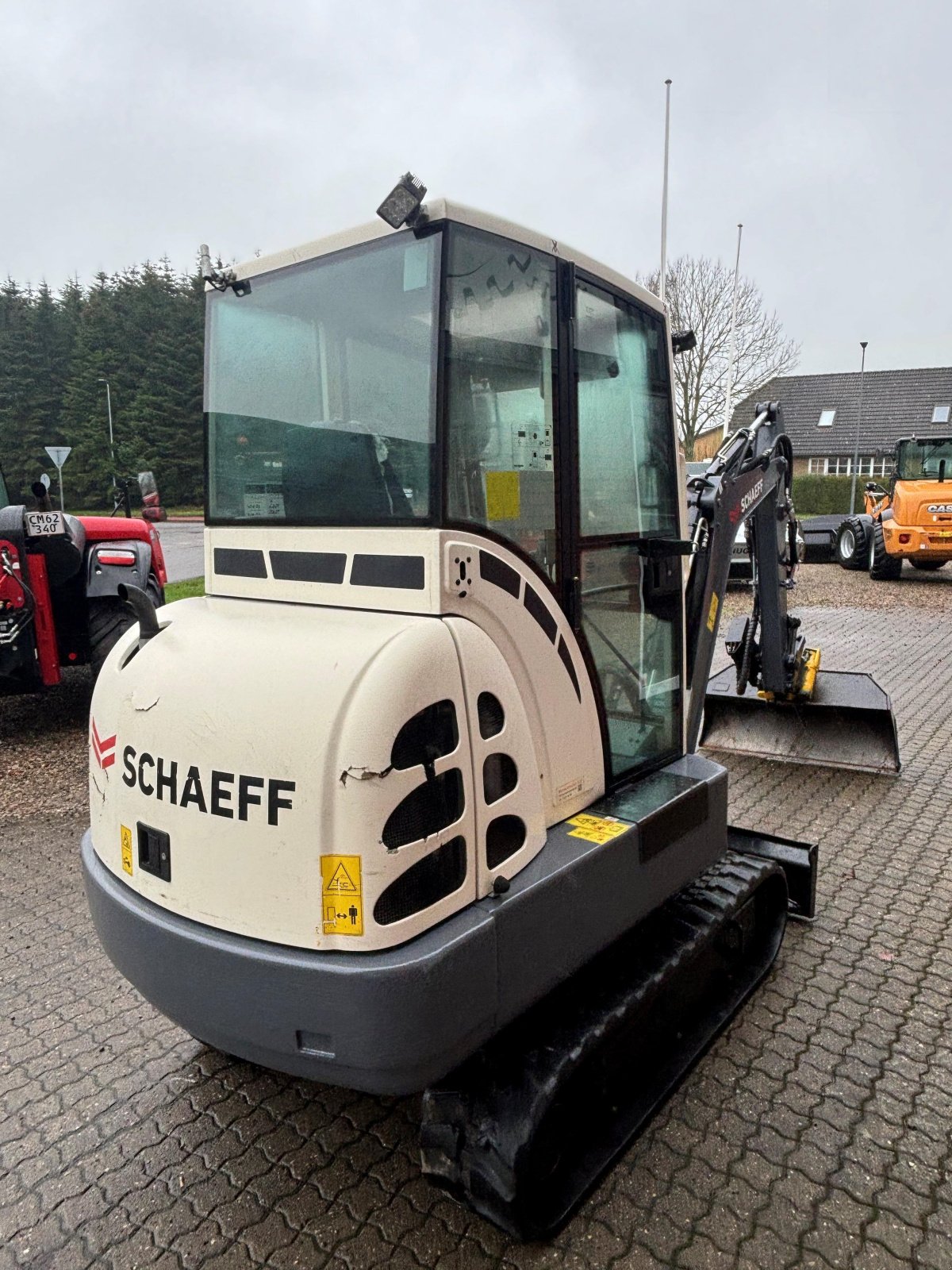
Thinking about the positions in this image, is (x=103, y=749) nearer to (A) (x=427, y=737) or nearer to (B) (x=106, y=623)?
(A) (x=427, y=737)

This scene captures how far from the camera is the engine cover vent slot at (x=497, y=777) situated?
2.17 m

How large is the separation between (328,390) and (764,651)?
394 centimetres

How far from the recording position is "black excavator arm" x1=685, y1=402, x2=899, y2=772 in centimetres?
372

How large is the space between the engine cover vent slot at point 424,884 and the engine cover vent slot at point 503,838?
119 millimetres

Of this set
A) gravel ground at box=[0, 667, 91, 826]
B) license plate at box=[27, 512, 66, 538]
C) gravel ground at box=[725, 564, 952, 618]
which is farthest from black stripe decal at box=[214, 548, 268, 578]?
gravel ground at box=[725, 564, 952, 618]

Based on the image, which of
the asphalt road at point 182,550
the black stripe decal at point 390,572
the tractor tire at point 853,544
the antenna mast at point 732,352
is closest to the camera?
the black stripe decal at point 390,572

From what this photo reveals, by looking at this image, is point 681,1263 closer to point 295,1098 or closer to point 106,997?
point 295,1098

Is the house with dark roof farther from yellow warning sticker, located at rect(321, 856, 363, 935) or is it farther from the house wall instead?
yellow warning sticker, located at rect(321, 856, 363, 935)

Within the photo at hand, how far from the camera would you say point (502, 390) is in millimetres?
Result: 2352

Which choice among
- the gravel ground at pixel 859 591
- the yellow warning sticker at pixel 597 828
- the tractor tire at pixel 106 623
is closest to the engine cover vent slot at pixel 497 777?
the yellow warning sticker at pixel 597 828

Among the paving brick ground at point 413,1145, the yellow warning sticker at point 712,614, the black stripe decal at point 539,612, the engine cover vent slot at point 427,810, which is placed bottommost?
the paving brick ground at point 413,1145

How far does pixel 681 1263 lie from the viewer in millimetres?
2143

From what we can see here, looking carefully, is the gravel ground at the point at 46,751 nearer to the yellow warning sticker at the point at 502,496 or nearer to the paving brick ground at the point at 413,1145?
the paving brick ground at the point at 413,1145

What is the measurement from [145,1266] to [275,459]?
2.15m
